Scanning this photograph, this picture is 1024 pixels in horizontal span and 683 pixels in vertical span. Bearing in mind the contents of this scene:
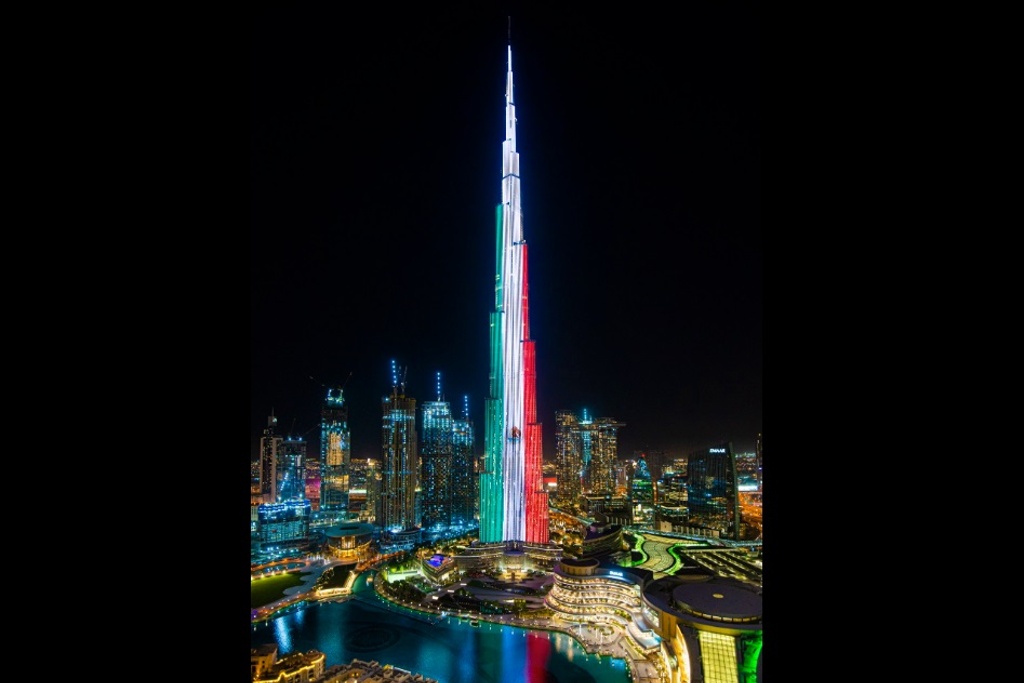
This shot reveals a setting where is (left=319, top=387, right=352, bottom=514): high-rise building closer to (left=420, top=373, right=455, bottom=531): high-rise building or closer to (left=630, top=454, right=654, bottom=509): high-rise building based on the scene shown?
(left=420, top=373, right=455, bottom=531): high-rise building

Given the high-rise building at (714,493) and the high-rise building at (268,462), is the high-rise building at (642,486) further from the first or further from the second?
the high-rise building at (268,462)

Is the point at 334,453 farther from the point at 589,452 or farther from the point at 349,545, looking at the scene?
the point at 589,452

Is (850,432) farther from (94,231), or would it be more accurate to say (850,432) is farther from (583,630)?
(583,630)

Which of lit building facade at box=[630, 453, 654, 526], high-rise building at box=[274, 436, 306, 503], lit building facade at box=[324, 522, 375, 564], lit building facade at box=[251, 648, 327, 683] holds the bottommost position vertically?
lit building facade at box=[324, 522, 375, 564]

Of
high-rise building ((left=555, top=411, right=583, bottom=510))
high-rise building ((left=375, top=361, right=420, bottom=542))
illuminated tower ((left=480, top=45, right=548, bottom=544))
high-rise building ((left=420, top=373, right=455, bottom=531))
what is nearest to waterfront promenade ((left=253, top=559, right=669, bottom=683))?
illuminated tower ((left=480, top=45, right=548, bottom=544))

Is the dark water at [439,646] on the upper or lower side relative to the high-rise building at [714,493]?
Answer: lower

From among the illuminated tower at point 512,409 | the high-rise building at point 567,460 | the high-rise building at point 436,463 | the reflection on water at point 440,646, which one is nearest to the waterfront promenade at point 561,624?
the reflection on water at point 440,646

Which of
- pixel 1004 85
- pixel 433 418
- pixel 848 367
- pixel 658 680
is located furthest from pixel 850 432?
pixel 433 418

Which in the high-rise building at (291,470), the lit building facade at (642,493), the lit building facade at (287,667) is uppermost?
the high-rise building at (291,470)
